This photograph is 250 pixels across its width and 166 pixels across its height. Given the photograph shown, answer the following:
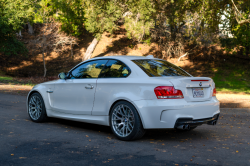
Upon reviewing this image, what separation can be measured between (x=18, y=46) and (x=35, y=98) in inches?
912

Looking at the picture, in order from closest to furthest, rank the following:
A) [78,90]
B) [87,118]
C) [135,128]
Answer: [135,128] < [87,118] < [78,90]

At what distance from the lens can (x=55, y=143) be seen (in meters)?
5.32

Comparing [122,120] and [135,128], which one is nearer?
[135,128]

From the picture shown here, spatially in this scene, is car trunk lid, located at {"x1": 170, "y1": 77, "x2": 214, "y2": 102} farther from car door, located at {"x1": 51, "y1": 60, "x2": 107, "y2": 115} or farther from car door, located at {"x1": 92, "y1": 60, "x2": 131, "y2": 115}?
car door, located at {"x1": 51, "y1": 60, "x2": 107, "y2": 115}

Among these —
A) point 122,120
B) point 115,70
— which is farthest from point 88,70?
point 122,120

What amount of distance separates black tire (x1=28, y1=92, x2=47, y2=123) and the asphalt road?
18 cm

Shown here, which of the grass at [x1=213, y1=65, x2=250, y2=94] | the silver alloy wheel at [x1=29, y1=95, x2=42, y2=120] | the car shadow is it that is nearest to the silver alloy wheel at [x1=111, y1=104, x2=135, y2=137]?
the car shadow

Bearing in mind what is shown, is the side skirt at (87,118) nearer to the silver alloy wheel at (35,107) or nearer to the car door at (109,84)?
the car door at (109,84)

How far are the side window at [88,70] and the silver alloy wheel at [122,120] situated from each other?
41.3 inches

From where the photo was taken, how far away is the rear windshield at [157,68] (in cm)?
566

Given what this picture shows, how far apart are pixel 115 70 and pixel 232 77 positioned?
91.2 feet

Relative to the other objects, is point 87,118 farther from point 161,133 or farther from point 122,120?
point 161,133

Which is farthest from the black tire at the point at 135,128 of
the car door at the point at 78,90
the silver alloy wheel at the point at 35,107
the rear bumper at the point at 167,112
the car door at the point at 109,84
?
the silver alloy wheel at the point at 35,107

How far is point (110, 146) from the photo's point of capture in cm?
518
